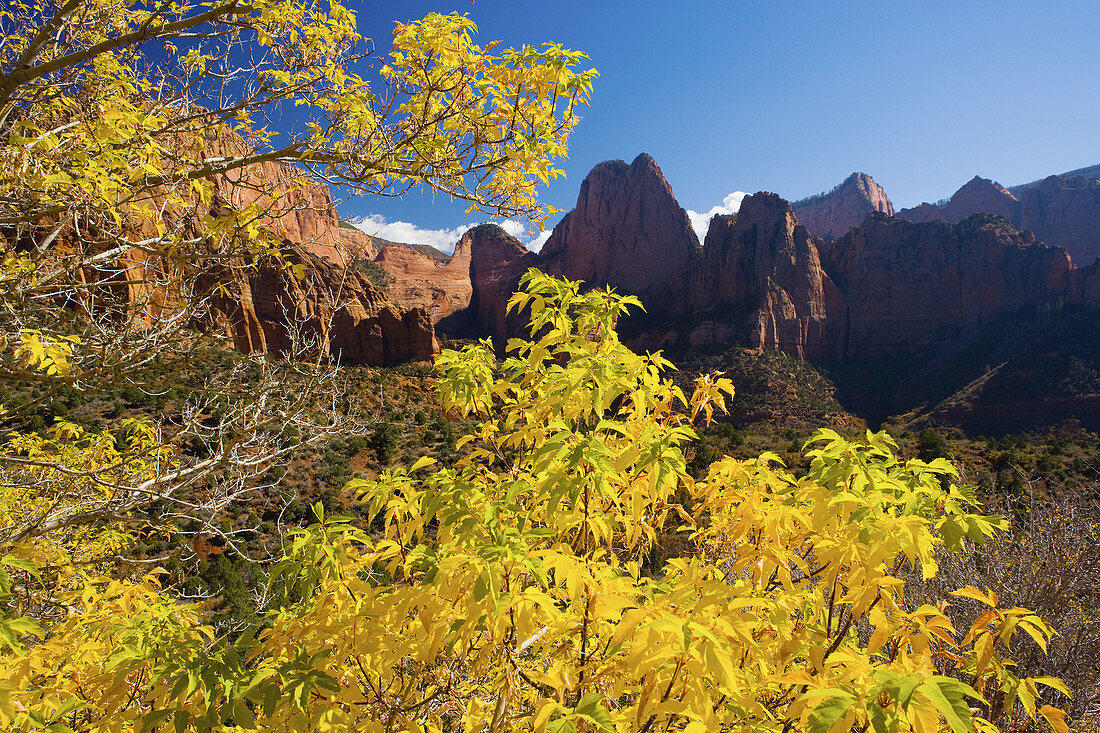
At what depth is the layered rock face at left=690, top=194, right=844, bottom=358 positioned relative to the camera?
212 feet

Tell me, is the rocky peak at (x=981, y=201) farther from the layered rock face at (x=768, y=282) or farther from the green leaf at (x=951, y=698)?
the green leaf at (x=951, y=698)

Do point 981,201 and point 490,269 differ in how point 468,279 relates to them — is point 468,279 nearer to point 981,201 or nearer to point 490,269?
point 490,269

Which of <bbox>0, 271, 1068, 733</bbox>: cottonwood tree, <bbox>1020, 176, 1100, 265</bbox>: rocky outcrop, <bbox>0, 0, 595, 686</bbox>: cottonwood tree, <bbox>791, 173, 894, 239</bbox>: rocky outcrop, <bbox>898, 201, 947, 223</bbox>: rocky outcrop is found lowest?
<bbox>0, 271, 1068, 733</bbox>: cottonwood tree

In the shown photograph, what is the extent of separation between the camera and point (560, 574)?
5.29ft

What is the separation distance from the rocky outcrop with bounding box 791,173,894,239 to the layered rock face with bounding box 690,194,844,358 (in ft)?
167

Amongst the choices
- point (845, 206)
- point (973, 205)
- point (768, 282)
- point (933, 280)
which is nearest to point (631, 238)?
point (768, 282)

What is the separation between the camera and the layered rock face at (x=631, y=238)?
8281 cm

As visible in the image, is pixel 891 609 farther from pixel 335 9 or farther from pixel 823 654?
pixel 335 9

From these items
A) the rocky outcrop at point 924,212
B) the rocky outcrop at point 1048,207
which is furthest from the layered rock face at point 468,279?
the rocky outcrop at point 924,212

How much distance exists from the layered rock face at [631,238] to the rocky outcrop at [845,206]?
51136 millimetres

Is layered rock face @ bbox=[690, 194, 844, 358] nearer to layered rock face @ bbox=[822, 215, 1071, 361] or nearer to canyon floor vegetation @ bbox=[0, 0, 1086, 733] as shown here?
layered rock face @ bbox=[822, 215, 1071, 361]

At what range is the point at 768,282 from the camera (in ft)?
223

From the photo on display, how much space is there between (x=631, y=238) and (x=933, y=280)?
47553 millimetres

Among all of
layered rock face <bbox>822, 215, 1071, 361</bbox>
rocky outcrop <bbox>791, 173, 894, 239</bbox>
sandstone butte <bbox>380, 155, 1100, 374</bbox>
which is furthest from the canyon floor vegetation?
rocky outcrop <bbox>791, 173, 894, 239</bbox>
